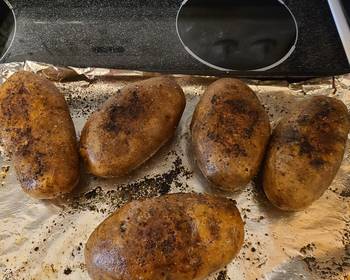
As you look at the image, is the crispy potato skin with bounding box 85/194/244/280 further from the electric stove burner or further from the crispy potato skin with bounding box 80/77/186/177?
the electric stove burner

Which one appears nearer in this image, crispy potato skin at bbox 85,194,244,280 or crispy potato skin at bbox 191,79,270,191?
crispy potato skin at bbox 85,194,244,280

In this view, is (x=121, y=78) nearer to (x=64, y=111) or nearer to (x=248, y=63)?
(x=64, y=111)

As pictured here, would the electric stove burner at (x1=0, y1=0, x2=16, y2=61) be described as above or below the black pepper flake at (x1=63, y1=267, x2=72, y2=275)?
above

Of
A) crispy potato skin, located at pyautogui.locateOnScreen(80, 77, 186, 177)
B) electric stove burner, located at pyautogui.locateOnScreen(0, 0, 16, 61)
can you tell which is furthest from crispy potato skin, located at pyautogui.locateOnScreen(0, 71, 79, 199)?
electric stove burner, located at pyautogui.locateOnScreen(0, 0, 16, 61)

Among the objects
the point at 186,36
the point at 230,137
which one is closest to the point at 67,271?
the point at 230,137

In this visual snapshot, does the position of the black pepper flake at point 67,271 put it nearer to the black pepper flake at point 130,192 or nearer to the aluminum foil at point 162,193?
the aluminum foil at point 162,193

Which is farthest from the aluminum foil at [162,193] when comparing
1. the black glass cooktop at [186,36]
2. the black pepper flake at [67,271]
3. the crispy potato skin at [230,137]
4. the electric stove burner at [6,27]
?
the electric stove burner at [6,27]

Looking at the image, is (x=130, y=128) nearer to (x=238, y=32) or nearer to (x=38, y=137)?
(x=38, y=137)
